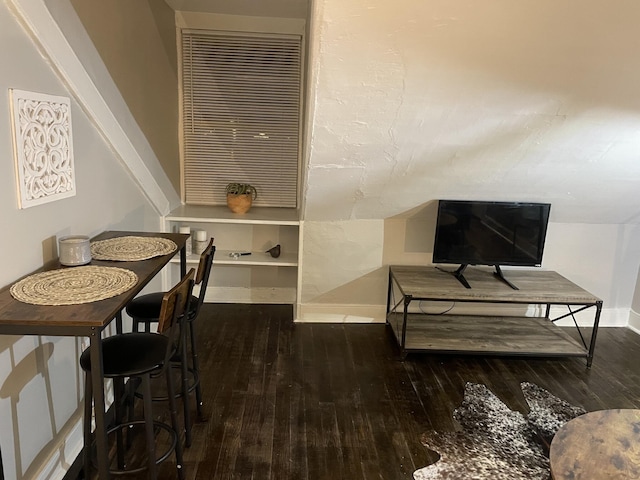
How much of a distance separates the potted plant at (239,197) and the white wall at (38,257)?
1.38 metres

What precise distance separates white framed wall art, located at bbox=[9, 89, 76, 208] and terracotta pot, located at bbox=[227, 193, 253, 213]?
1761 mm

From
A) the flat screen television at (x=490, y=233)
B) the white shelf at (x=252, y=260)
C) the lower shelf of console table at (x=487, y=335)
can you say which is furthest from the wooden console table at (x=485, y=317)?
the white shelf at (x=252, y=260)

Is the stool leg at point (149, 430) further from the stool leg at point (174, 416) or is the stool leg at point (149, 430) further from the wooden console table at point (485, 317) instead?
the wooden console table at point (485, 317)

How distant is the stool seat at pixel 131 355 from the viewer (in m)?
1.75

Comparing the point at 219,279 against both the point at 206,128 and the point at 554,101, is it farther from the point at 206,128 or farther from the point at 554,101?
the point at 554,101

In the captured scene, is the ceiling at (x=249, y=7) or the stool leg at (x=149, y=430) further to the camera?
the ceiling at (x=249, y=7)

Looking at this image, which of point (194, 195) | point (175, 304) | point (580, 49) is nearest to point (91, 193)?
point (175, 304)

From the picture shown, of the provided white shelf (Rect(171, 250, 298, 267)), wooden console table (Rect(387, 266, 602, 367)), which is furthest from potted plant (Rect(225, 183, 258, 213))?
wooden console table (Rect(387, 266, 602, 367))

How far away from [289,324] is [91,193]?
1919 millimetres

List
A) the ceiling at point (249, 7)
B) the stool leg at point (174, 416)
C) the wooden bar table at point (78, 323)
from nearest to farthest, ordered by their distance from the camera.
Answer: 1. the wooden bar table at point (78, 323)
2. the stool leg at point (174, 416)
3. the ceiling at point (249, 7)

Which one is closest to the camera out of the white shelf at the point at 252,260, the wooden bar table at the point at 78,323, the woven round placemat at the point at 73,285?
the wooden bar table at the point at 78,323

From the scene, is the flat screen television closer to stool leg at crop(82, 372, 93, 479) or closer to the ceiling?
the ceiling

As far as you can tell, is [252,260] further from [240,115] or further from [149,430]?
[149,430]

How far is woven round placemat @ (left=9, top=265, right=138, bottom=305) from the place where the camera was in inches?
62.8
